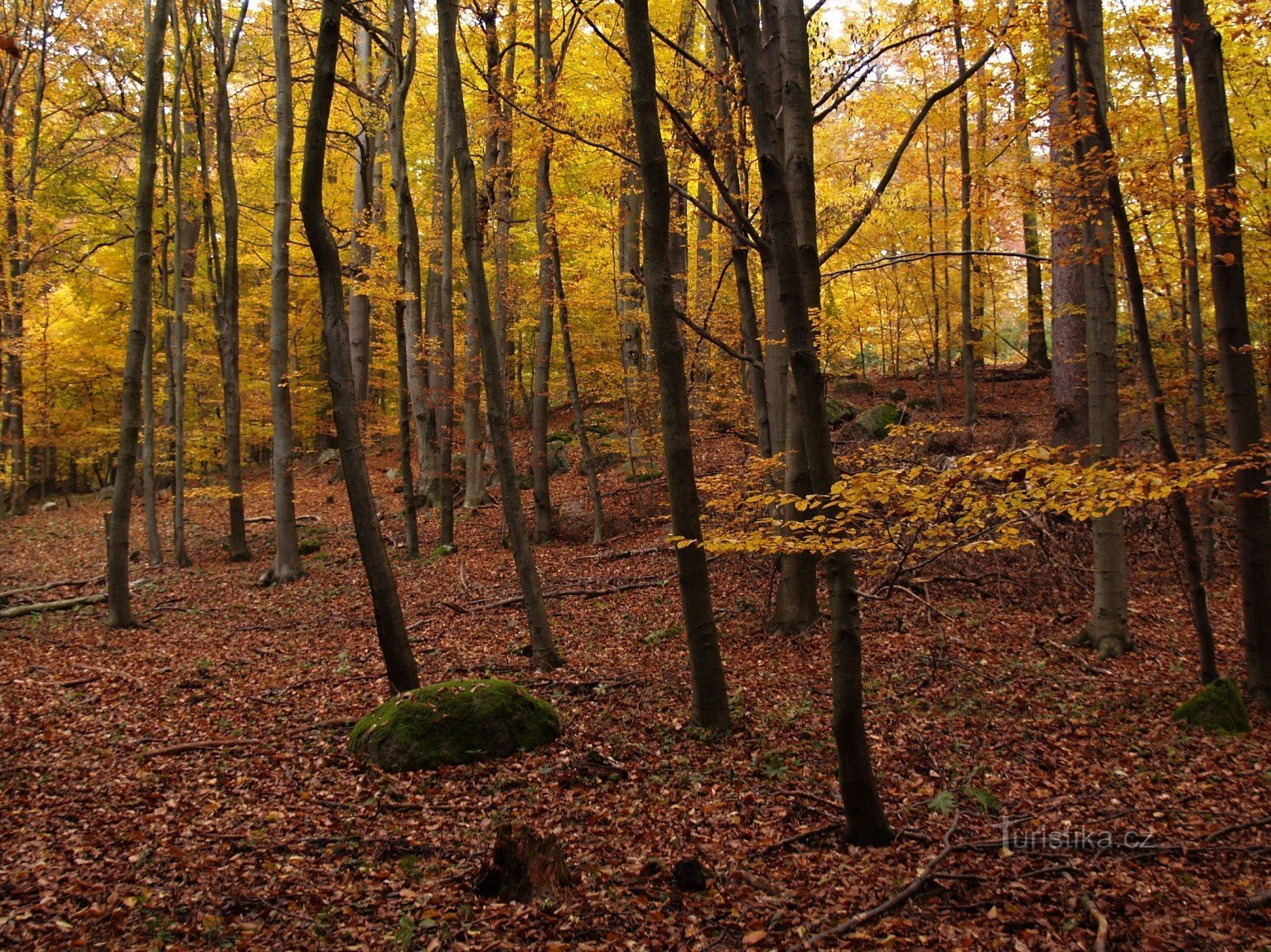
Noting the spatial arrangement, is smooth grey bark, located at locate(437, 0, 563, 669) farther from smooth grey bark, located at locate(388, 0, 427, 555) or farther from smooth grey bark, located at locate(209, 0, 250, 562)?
smooth grey bark, located at locate(209, 0, 250, 562)

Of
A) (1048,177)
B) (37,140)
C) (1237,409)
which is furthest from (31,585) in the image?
(1237,409)

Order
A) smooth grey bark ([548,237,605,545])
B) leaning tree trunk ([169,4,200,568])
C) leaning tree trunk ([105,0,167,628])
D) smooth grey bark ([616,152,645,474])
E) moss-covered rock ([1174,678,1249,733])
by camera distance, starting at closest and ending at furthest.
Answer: moss-covered rock ([1174,678,1249,733]) < leaning tree trunk ([105,0,167,628]) < smooth grey bark ([548,237,605,545]) < leaning tree trunk ([169,4,200,568]) < smooth grey bark ([616,152,645,474])

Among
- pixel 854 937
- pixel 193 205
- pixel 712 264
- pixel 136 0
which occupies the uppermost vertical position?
pixel 136 0

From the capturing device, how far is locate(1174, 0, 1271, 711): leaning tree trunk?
4855mm

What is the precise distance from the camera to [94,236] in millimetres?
19062

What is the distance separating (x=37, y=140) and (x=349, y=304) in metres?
7.99

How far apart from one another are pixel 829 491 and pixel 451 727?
11.5 ft

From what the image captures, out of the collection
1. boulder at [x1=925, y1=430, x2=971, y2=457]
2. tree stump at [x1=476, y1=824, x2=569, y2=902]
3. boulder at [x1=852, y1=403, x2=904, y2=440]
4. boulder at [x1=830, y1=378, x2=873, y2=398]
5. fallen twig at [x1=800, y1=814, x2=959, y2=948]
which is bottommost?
fallen twig at [x1=800, y1=814, x2=959, y2=948]

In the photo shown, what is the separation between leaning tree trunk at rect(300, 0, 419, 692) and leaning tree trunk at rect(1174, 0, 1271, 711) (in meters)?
5.98

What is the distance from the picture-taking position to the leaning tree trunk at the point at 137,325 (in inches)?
352

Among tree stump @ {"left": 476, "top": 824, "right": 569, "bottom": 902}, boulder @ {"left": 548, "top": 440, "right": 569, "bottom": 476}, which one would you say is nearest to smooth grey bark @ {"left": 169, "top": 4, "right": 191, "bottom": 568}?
boulder @ {"left": 548, "top": 440, "right": 569, "bottom": 476}

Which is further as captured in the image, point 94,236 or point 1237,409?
point 94,236

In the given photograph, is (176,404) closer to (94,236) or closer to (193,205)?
(193,205)

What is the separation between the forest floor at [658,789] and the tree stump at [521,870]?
0.10m
